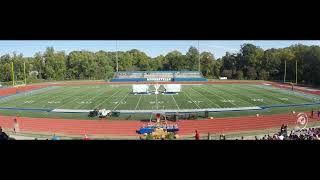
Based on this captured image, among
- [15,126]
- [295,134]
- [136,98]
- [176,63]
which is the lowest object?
[295,134]

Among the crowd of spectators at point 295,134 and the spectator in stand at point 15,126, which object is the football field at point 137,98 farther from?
the crowd of spectators at point 295,134

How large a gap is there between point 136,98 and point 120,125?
3.35ft

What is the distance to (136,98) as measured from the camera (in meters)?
8.77

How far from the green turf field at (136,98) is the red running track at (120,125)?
413 millimetres

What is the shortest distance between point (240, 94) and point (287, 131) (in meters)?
2.03

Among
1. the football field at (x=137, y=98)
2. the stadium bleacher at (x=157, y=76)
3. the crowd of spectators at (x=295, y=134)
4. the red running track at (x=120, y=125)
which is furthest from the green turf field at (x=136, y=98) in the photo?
the crowd of spectators at (x=295, y=134)

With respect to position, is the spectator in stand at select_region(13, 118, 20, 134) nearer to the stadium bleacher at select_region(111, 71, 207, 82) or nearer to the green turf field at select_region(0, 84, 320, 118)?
the green turf field at select_region(0, 84, 320, 118)

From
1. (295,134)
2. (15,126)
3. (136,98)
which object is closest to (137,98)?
(136,98)

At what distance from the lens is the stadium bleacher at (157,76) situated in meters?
8.38

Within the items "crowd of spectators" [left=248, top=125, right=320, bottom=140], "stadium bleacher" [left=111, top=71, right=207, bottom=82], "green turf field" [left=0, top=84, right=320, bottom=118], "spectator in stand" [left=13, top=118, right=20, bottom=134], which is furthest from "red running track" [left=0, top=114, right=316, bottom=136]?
"stadium bleacher" [left=111, top=71, right=207, bottom=82]

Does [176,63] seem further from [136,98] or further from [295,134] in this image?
[295,134]

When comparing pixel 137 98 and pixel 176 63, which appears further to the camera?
pixel 137 98

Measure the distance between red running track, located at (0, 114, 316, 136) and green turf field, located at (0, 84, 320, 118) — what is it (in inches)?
16.3
